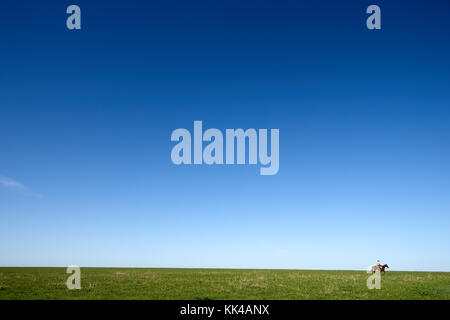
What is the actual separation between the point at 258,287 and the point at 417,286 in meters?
12.0
